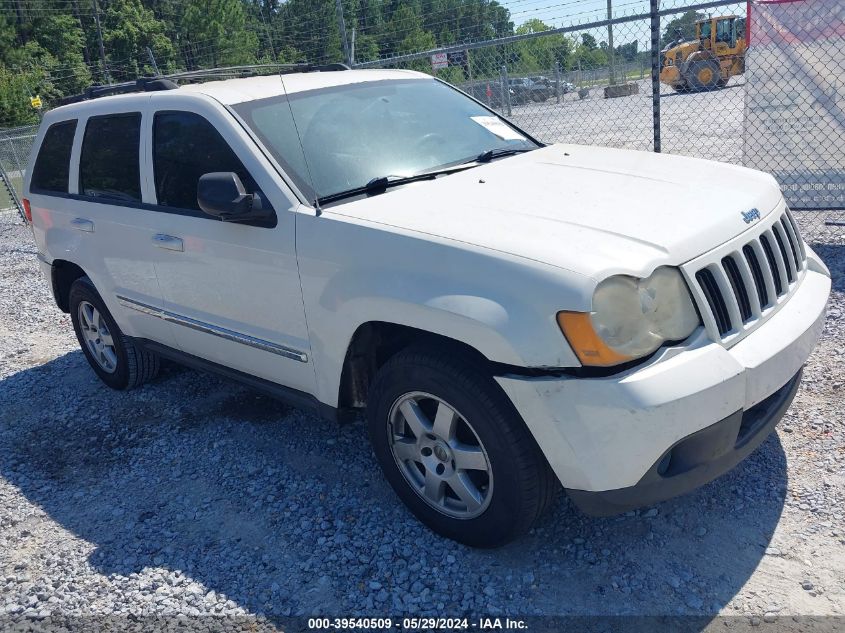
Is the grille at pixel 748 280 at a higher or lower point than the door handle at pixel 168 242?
lower

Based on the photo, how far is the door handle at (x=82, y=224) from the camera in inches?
186

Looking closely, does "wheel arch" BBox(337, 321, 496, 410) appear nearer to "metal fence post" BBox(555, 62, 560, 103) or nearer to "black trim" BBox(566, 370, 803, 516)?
"black trim" BBox(566, 370, 803, 516)

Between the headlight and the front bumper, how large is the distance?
6 centimetres

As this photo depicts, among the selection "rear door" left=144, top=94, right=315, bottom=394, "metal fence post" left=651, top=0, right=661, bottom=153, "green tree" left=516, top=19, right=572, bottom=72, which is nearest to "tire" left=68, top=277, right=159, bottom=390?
"rear door" left=144, top=94, right=315, bottom=394

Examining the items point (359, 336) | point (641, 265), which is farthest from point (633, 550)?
point (359, 336)

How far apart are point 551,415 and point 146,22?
53.8 metres

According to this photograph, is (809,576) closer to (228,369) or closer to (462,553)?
(462,553)

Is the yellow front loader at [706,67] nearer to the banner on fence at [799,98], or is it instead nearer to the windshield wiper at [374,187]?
the banner on fence at [799,98]

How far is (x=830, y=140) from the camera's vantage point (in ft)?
21.2

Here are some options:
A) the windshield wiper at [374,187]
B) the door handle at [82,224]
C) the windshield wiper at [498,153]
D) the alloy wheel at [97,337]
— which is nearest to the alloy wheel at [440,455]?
the windshield wiper at [374,187]

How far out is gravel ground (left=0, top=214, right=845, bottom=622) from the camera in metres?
2.88

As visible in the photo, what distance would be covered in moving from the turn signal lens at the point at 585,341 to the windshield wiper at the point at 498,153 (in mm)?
1641

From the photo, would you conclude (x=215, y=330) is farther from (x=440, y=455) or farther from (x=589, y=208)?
(x=589, y=208)

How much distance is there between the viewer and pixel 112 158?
4.53 m
